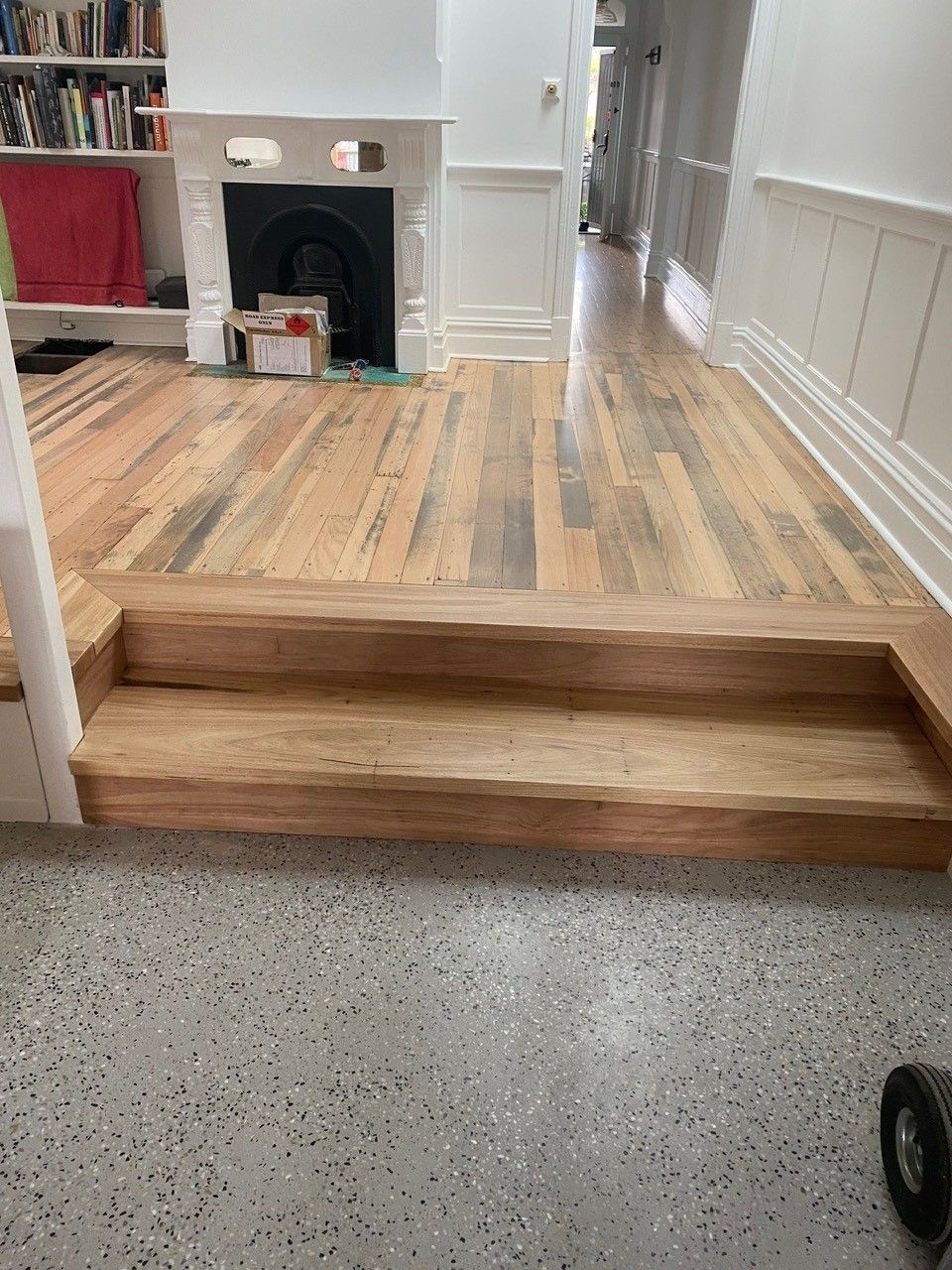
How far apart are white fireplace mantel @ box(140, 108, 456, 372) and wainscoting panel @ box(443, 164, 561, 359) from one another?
30 centimetres

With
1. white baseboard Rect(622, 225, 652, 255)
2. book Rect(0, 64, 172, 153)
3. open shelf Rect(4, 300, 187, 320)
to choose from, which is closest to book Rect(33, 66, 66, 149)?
book Rect(0, 64, 172, 153)

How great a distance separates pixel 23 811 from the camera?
6.40 feet

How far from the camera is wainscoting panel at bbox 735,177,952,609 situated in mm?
2529

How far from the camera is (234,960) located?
1658 mm

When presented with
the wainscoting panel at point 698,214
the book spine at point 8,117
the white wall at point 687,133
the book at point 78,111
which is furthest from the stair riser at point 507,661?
the wainscoting panel at point 698,214

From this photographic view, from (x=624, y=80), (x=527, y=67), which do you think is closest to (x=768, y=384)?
(x=527, y=67)

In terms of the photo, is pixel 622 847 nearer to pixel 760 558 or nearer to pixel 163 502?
pixel 760 558

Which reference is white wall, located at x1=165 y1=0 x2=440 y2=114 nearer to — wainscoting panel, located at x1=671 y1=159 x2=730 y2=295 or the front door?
wainscoting panel, located at x1=671 y1=159 x2=730 y2=295

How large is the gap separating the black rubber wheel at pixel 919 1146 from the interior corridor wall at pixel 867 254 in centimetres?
136

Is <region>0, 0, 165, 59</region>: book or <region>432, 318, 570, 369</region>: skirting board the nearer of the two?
<region>0, 0, 165, 59</region>: book

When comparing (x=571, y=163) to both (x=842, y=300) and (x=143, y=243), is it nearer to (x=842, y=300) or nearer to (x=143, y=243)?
(x=842, y=300)

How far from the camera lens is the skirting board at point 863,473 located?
2457mm

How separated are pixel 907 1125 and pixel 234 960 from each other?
109cm

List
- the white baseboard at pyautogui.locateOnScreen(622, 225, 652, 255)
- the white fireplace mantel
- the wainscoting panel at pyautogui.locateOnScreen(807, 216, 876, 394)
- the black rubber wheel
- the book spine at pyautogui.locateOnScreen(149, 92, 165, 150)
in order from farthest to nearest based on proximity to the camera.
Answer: the white baseboard at pyautogui.locateOnScreen(622, 225, 652, 255)
the book spine at pyautogui.locateOnScreen(149, 92, 165, 150)
the white fireplace mantel
the wainscoting panel at pyautogui.locateOnScreen(807, 216, 876, 394)
the black rubber wheel
